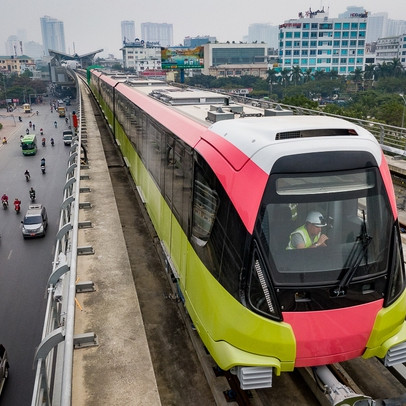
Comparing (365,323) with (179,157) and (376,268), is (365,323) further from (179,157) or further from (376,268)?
(179,157)

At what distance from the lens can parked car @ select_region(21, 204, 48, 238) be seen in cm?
2644

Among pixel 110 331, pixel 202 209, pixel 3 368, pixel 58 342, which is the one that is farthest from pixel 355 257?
pixel 3 368

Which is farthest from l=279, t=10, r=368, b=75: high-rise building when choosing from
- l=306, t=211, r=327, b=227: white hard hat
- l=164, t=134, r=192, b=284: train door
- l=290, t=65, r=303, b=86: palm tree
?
l=306, t=211, r=327, b=227: white hard hat

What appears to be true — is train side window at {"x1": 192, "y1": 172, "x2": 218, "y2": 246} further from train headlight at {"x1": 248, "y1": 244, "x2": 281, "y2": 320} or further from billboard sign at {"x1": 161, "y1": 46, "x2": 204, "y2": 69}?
billboard sign at {"x1": 161, "y1": 46, "x2": 204, "y2": 69}

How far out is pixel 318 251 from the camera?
16.2 feet

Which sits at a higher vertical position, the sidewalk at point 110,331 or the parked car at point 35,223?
the sidewalk at point 110,331

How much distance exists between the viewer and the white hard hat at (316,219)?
4.95 metres

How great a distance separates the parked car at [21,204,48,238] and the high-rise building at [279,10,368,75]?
104 m

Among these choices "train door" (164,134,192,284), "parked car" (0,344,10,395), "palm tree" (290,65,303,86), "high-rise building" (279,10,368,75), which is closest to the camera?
"train door" (164,134,192,284)

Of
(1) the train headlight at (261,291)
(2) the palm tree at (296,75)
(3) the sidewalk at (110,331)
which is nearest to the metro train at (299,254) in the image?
(1) the train headlight at (261,291)

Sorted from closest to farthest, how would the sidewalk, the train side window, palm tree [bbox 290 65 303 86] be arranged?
the train side window, the sidewalk, palm tree [bbox 290 65 303 86]

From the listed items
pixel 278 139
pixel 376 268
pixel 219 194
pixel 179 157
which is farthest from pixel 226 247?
pixel 179 157

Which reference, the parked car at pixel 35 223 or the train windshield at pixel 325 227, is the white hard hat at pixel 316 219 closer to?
the train windshield at pixel 325 227

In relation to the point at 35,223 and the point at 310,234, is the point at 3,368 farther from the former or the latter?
the point at 35,223
